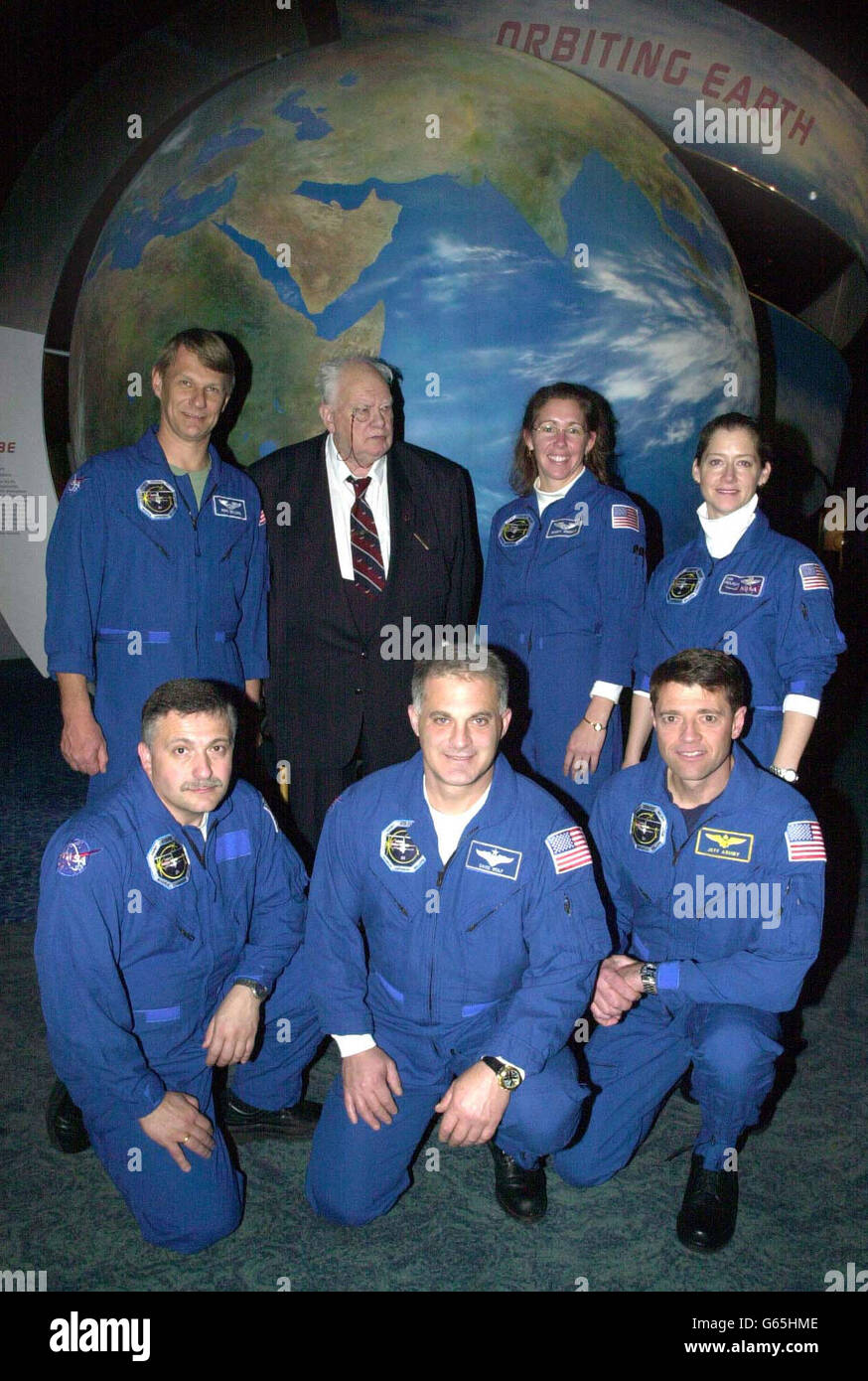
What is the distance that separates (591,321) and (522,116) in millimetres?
626

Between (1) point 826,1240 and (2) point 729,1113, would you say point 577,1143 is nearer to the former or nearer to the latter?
(2) point 729,1113

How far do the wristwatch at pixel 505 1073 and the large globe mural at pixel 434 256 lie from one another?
1542 mm

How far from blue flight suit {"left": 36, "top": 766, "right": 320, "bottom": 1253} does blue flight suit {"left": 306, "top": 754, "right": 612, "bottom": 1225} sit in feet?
0.60

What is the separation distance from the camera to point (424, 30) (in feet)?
9.51

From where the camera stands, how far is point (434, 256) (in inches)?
101

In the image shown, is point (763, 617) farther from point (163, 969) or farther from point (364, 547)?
point (163, 969)

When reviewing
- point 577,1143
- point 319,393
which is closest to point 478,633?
point 319,393

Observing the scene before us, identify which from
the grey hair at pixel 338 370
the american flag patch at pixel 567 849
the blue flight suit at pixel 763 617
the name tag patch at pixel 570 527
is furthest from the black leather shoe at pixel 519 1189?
the grey hair at pixel 338 370

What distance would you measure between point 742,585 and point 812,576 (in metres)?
0.18

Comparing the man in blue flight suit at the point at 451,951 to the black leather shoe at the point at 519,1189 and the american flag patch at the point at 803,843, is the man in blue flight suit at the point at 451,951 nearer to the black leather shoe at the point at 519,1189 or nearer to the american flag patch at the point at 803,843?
the black leather shoe at the point at 519,1189

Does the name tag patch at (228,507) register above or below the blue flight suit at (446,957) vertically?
above

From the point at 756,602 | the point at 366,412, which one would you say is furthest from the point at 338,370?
the point at 756,602

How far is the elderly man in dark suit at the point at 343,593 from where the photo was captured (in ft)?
8.58

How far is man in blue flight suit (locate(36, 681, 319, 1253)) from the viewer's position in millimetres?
1894
